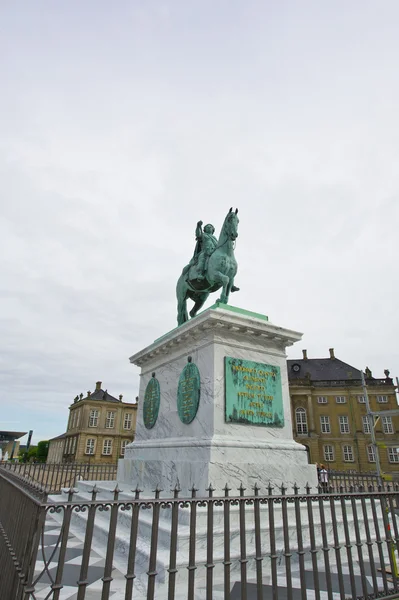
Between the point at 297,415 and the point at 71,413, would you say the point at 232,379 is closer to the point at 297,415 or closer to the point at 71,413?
the point at 297,415

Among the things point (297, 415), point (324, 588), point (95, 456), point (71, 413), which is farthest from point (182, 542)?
point (71, 413)

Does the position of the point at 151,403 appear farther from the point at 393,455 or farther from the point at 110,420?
the point at 110,420

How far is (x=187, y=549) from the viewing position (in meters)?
4.32

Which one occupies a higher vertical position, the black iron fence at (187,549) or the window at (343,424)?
the window at (343,424)

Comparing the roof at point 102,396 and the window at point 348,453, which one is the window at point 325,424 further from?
the roof at point 102,396

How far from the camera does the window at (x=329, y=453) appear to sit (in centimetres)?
4697

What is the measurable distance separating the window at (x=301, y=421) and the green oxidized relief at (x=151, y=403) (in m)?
44.0

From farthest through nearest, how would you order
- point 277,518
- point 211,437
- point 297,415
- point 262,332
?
point 297,415 → point 262,332 → point 211,437 → point 277,518

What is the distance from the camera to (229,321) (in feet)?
22.4

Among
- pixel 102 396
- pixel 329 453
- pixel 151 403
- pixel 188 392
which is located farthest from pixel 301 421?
pixel 188 392

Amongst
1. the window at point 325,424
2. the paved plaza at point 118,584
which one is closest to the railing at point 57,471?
the paved plaza at point 118,584

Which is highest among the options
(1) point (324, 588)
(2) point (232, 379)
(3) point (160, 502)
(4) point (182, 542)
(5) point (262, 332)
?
(5) point (262, 332)

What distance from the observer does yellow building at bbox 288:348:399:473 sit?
45.5 meters

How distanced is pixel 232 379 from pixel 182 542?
2882 mm
